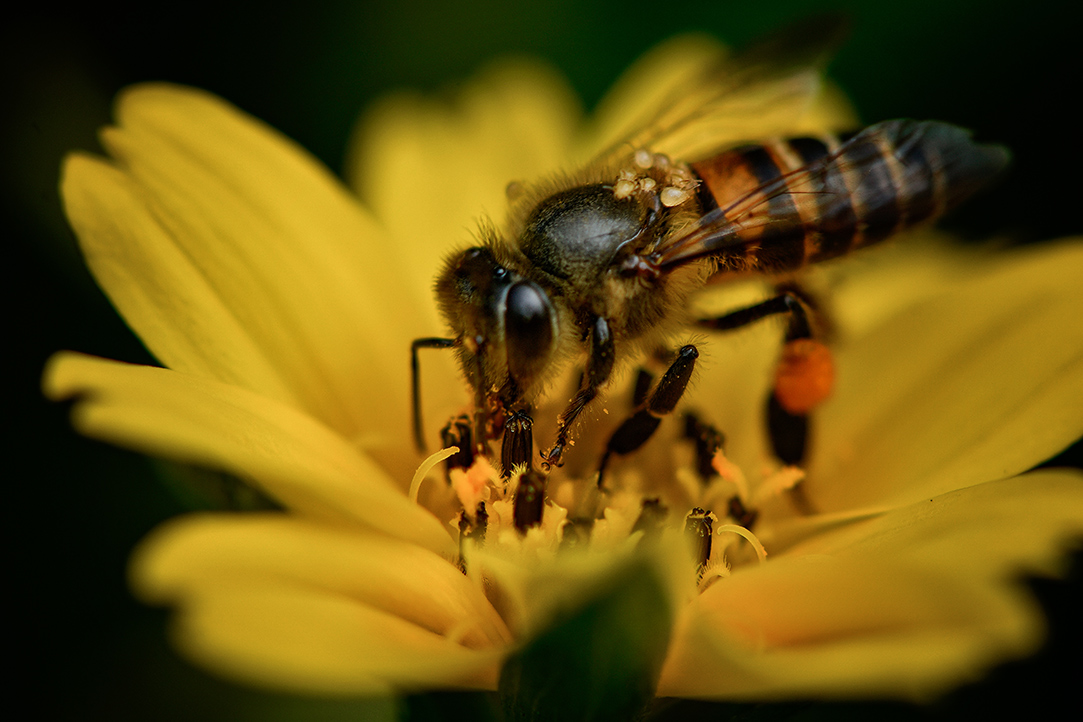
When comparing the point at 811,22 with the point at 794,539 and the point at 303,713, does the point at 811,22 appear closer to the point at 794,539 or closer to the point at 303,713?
the point at 794,539

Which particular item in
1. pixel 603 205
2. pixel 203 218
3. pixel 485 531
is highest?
pixel 203 218

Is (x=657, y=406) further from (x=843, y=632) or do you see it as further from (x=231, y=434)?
(x=231, y=434)

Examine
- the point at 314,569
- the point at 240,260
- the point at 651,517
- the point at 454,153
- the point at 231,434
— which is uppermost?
the point at 454,153

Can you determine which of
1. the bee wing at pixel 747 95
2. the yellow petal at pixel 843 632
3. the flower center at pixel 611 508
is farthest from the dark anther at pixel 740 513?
the bee wing at pixel 747 95

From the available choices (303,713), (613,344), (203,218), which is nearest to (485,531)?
(613,344)

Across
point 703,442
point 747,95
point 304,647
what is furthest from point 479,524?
point 747,95
